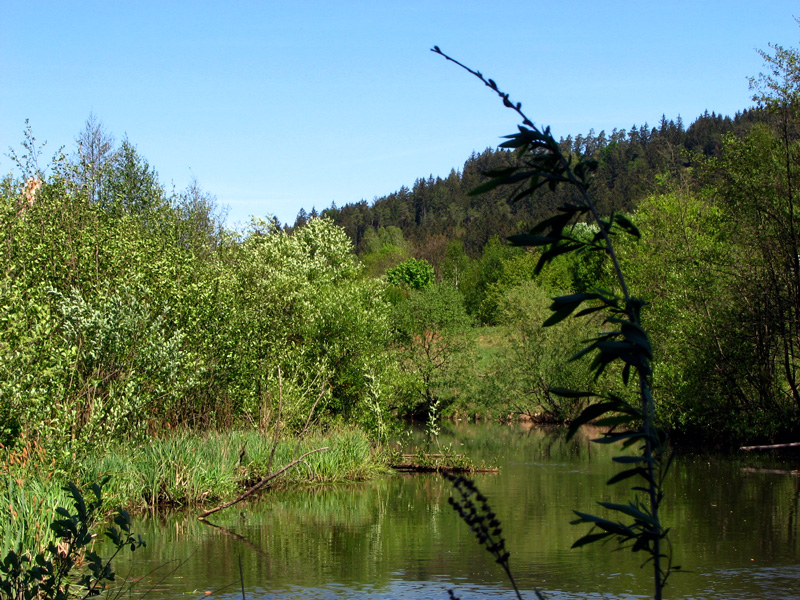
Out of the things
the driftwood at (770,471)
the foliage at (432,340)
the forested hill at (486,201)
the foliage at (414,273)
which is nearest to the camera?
the driftwood at (770,471)

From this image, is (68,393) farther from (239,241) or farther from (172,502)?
(239,241)

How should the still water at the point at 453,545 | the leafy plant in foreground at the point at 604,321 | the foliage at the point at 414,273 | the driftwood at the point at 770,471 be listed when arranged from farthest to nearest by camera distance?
the foliage at the point at 414,273 → the driftwood at the point at 770,471 → the still water at the point at 453,545 → the leafy plant in foreground at the point at 604,321

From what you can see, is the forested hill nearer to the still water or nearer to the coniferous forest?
the coniferous forest

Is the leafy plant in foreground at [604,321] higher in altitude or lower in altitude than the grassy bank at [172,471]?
higher

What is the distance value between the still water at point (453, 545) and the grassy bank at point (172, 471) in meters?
0.76

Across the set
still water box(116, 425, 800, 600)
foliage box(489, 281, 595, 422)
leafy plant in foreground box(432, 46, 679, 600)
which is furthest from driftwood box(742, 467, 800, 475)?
leafy plant in foreground box(432, 46, 679, 600)

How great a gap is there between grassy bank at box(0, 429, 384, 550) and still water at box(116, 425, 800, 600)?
758mm

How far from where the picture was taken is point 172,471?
17828 mm

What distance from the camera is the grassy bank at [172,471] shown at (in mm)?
11102

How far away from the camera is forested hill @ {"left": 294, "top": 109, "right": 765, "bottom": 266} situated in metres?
121

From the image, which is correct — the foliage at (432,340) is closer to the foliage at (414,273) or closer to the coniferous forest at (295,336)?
the coniferous forest at (295,336)

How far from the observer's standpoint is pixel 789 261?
1035 inches

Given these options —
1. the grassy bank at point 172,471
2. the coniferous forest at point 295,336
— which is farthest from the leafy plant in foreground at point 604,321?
the grassy bank at point 172,471

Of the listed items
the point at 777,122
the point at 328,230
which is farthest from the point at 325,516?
the point at 328,230
